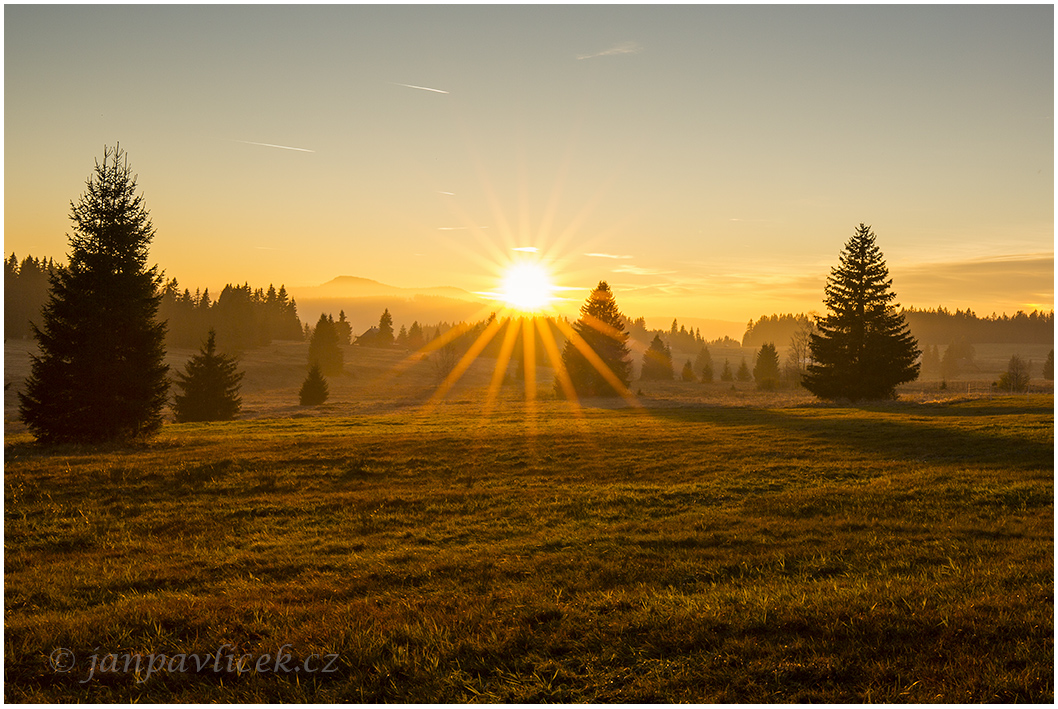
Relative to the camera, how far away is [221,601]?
776 centimetres

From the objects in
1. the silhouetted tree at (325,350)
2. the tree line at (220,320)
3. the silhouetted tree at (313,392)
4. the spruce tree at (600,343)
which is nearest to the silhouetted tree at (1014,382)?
the spruce tree at (600,343)

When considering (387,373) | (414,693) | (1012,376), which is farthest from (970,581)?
(387,373)

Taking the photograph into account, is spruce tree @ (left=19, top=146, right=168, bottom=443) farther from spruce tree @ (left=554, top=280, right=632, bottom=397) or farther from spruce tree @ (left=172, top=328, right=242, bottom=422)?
spruce tree @ (left=554, top=280, right=632, bottom=397)

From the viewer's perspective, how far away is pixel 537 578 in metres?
8.62

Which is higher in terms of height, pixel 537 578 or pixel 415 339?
pixel 415 339

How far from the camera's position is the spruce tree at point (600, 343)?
6981cm

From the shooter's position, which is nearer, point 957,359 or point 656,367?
point 656,367

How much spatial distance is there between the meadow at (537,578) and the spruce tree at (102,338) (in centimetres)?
573

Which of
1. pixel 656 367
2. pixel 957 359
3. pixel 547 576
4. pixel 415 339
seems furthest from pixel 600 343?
pixel 957 359

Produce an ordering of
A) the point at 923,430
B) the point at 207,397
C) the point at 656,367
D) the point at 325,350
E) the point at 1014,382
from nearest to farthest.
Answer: the point at 923,430 → the point at 207,397 → the point at 1014,382 → the point at 325,350 → the point at 656,367

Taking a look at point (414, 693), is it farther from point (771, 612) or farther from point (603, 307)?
point (603, 307)

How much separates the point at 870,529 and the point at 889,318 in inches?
1837

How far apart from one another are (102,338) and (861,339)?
52.6 meters

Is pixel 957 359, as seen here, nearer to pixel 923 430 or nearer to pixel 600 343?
pixel 600 343
